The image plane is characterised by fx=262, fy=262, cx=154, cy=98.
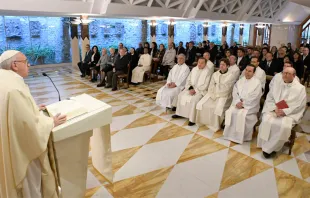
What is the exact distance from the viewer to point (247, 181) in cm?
328

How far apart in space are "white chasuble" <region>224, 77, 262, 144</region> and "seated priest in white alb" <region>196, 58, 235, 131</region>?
0.36m

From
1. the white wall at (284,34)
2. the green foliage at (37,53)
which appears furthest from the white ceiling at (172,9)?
the green foliage at (37,53)

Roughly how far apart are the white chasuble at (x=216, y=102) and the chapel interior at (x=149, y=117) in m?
0.17

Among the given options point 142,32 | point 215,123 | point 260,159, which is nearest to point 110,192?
point 260,159

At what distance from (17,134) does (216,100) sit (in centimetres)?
385

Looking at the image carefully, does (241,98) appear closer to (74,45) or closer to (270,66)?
(270,66)

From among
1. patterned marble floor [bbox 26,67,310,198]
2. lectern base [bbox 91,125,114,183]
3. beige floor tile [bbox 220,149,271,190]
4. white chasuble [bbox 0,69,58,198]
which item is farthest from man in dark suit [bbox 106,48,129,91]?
white chasuble [bbox 0,69,58,198]

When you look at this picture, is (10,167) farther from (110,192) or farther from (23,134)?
(110,192)

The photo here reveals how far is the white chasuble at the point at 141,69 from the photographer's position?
8.80 meters

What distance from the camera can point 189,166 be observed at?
3.62 meters

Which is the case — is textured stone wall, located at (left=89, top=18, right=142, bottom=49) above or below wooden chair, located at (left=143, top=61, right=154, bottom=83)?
above

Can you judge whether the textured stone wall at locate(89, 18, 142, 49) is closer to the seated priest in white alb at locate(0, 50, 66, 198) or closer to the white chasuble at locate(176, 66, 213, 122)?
the white chasuble at locate(176, 66, 213, 122)

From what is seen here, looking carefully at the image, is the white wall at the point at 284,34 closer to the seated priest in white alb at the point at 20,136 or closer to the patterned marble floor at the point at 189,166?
the patterned marble floor at the point at 189,166

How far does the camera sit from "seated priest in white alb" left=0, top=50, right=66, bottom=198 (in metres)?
1.91
